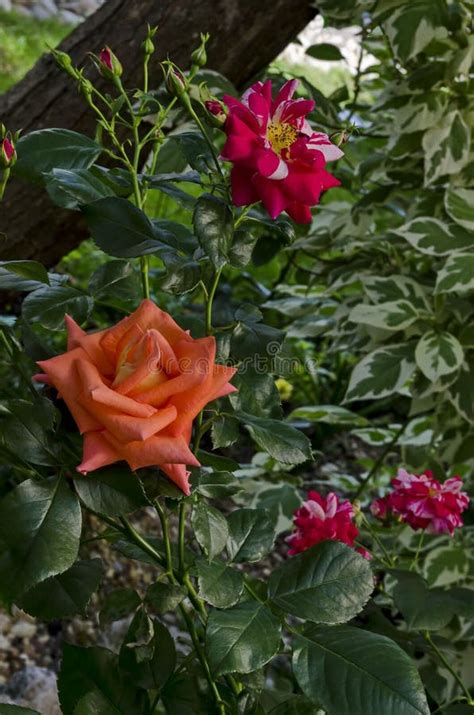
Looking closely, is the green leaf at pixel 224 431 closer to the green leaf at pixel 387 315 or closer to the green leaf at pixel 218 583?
the green leaf at pixel 218 583

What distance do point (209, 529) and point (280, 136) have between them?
0.30m

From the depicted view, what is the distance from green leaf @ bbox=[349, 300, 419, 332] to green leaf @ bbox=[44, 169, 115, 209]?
82cm

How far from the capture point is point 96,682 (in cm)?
85

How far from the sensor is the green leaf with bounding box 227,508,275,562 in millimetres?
846

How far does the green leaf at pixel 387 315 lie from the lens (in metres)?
1.57

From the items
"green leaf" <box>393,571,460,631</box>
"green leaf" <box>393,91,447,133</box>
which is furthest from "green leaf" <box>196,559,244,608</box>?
"green leaf" <box>393,91,447,133</box>

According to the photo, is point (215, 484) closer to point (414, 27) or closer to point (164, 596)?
point (164, 596)

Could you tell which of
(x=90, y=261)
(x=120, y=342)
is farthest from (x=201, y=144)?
(x=90, y=261)

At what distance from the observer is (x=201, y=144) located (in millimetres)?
827

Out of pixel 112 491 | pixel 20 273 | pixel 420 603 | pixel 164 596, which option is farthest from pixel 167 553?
pixel 420 603

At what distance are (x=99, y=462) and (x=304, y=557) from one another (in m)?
0.26

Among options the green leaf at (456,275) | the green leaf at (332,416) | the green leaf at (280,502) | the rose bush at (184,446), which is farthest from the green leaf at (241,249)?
the green leaf at (332,416)

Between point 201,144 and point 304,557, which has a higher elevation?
point 201,144

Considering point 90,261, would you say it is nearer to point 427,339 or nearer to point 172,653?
point 427,339
